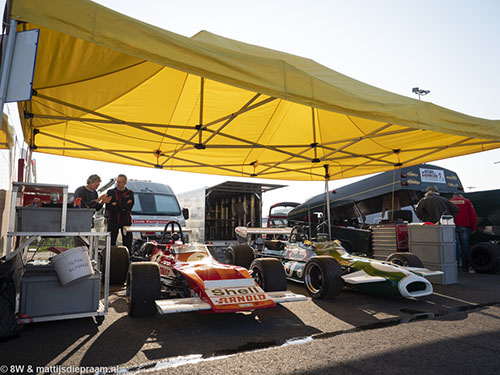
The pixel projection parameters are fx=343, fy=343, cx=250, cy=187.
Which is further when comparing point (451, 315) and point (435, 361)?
point (451, 315)

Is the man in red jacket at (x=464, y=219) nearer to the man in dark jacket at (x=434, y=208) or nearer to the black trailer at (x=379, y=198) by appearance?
the man in dark jacket at (x=434, y=208)

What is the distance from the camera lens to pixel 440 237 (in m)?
6.28

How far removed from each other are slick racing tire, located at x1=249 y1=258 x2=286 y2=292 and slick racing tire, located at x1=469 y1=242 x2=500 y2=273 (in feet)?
19.0

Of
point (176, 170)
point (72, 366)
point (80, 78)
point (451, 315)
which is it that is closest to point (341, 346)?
point (451, 315)

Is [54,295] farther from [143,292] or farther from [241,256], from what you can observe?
[241,256]

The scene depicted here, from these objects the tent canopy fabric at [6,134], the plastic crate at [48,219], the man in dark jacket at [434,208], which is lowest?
the plastic crate at [48,219]

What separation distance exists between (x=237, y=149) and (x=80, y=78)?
4.00 meters

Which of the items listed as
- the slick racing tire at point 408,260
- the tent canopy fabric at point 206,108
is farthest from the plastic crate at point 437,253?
the tent canopy fabric at point 206,108

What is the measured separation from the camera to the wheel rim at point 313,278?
5309mm

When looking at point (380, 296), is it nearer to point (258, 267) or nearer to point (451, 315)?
point (451, 315)

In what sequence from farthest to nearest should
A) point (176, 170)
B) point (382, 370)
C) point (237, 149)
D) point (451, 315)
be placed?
point (176, 170), point (237, 149), point (451, 315), point (382, 370)

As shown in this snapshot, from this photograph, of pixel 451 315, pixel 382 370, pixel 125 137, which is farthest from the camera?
pixel 125 137

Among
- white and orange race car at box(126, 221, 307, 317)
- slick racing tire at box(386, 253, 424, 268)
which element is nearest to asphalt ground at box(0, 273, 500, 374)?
white and orange race car at box(126, 221, 307, 317)

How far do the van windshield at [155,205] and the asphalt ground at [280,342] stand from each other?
5025mm
